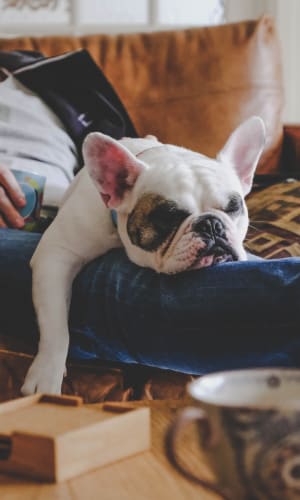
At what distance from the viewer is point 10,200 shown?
143cm

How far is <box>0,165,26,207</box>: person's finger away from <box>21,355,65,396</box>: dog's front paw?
1.35 feet

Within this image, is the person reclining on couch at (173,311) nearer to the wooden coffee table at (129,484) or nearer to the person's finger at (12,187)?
the person's finger at (12,187)

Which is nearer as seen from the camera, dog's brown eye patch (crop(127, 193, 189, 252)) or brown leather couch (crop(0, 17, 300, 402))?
dog's brown eye patch (crop(127, 193, 189, 252))

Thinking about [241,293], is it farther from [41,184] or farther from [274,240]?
[41,184]

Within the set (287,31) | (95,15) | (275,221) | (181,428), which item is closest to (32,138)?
(275,221)

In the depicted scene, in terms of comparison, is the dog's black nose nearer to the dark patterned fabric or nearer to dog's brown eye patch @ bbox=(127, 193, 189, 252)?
dog's brown eye patch @ bbox=(127, 193, 189, 252)

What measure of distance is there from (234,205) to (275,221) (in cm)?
25

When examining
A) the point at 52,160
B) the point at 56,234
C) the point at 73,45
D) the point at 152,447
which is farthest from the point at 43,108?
the point at 152,447

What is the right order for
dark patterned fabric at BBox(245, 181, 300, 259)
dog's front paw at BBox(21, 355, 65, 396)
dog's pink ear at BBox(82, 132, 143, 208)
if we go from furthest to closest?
dark patterned fabric at BBox(245, 181, 300, 259)
dog's pink ear at BBox(82, 132, 143, 208)
dog's front paw at BBox(21, 355, 65, 396)

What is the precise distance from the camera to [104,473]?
21.8 inches

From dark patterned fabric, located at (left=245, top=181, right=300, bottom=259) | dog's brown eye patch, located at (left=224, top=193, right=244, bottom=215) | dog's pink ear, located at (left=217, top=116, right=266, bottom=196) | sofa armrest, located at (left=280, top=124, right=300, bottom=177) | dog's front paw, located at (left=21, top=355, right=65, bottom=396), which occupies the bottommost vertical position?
sofa armrest, located at (left=280, top=124, right=300, bottom=177)

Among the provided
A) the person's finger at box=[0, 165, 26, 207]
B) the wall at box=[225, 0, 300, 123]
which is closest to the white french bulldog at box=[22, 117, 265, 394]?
the person's finger at box=[0, 165, 26, 207]

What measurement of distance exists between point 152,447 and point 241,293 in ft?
0.94

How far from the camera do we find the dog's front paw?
106cm
